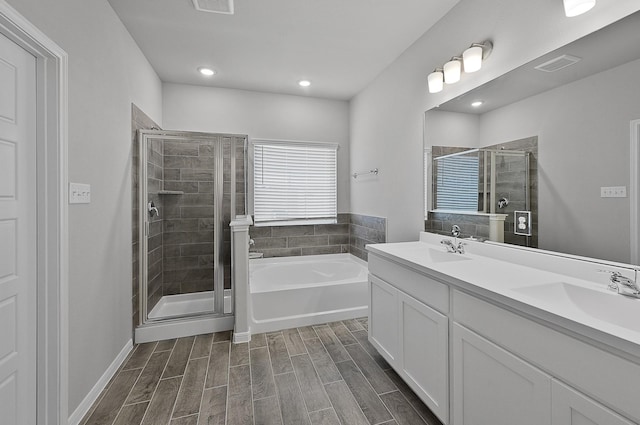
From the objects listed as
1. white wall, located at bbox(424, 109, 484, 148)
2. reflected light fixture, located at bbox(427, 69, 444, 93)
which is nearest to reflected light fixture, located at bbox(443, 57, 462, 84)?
reflected light fixture, located at bbox(427, 69, 444, 93)

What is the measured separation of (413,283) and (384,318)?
47cm

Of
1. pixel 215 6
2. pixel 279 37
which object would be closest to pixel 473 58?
pixel 279 37

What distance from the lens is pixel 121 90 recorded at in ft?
7.38


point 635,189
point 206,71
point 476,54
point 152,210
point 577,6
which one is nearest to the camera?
point 635,189

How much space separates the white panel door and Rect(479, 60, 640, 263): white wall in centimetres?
258

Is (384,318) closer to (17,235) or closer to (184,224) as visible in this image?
(17,235)

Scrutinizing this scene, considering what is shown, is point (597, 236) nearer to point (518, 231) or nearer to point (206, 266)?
point (518, 231)

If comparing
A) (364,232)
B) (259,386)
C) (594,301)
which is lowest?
(259,386)

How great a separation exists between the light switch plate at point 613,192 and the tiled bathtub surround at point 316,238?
2.24 metres

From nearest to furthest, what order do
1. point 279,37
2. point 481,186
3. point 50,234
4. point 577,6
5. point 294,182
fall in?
point 577,6
point 50,234
point 481,186
point 279,37
point 294,182

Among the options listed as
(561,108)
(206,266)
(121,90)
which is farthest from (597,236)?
(121,90)

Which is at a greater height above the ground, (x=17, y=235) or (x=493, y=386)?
(x=17, y=235)

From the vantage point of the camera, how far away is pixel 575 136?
1.40 meters

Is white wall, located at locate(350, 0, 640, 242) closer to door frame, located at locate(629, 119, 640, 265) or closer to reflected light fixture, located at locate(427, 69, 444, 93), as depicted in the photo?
reflected light fixture, located at locate(427, 69, 444, 93)
